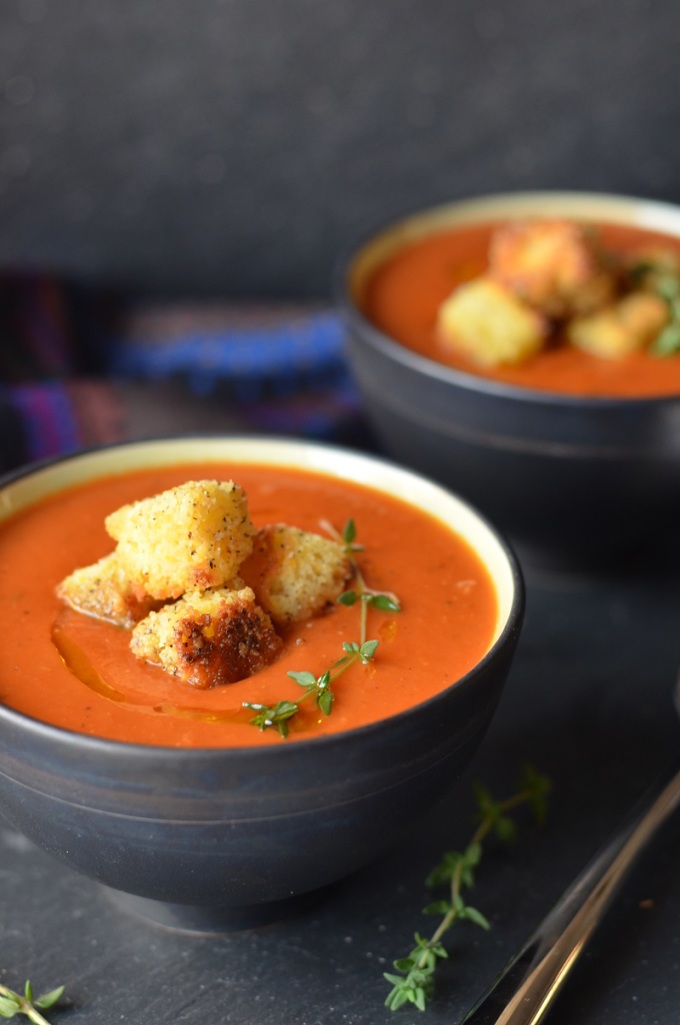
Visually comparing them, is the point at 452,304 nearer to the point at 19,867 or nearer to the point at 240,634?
the point at 240,634

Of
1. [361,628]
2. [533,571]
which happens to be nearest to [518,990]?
[361,628]

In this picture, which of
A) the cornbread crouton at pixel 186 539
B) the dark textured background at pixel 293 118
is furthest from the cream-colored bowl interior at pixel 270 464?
the dark textured background at pixel 293 118

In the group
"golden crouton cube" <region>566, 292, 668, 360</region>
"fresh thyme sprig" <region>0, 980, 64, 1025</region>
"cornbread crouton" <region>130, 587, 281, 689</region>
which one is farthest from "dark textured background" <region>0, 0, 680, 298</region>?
"fresh thyme sprig" <region>0, 980, 64, 1025</region>

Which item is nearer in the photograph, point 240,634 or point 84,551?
point 240,634

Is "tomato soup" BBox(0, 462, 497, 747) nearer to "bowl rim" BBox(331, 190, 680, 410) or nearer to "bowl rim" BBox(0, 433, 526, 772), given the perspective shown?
"bowl rim" BBox(0, 433, 526, 772)

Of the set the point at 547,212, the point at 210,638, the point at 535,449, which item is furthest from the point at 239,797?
the point at 547,212

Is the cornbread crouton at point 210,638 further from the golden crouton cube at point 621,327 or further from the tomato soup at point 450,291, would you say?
the golden crouton cube at point 621,327
